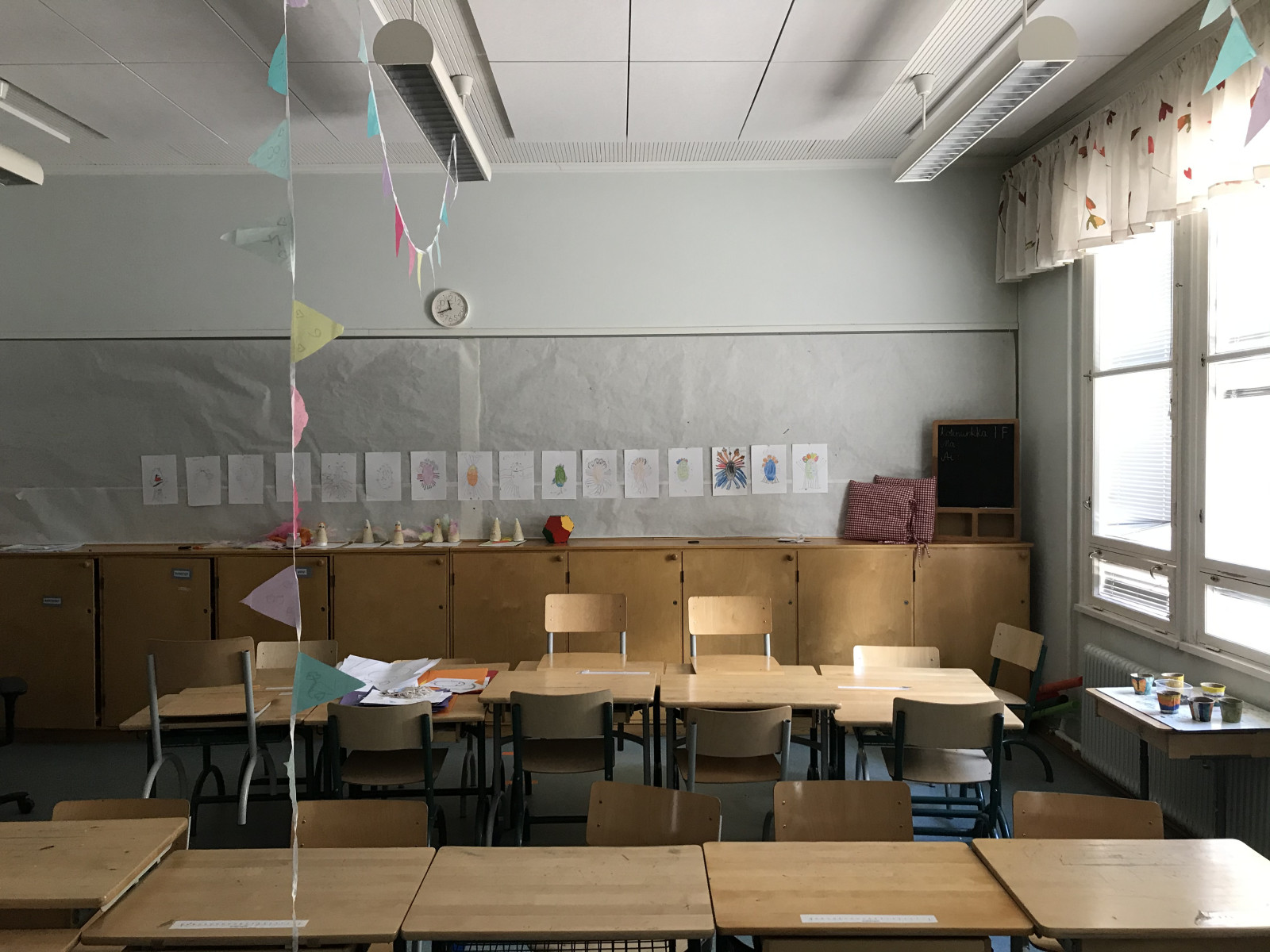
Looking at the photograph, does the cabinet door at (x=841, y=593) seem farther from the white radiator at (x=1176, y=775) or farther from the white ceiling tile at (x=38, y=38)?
the white ceiling tile at (x=38, y=38)

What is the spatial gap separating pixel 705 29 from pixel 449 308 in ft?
8.78

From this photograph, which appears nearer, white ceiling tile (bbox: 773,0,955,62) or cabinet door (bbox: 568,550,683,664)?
white ceiling tile (bbox: 773,0,955,62)

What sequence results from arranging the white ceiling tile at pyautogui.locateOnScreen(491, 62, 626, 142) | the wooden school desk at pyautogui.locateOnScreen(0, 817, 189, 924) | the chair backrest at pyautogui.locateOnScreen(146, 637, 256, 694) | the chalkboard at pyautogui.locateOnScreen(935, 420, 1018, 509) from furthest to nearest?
the chalkboard at pyautogui.locateOnScreen(935, 420, 1018, 509)
the white ceiling tile at pyautogui.locateOnScreen(491, 62, 626, 142)
the chair backrest at pyautogui.locateOnScreen(146, 637, 256, 694)
the wooden school desk at pyautogui.locateOnScreen(0, 817, 189, 924)

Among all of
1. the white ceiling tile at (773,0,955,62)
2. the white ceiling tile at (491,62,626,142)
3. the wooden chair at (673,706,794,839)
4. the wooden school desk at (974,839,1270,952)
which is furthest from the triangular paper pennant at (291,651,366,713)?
the white ceiling tile at (491,62,626,142)

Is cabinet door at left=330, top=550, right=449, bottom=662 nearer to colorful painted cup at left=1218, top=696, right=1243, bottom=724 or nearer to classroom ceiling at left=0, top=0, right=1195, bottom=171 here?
classroom ceiling at left=0, top=0, right=1195, bottom=171

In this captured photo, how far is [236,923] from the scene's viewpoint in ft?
6.39

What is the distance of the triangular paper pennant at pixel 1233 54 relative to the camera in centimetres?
179

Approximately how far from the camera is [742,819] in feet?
13.3

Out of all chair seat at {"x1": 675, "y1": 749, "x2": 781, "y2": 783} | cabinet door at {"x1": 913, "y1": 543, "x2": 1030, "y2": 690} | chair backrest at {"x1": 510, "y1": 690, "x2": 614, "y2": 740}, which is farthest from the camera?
cabinet door at {"x1": 913, "y1": 543, "x2": 1030, "y2": 690}

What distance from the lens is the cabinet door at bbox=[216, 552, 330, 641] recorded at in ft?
17.8

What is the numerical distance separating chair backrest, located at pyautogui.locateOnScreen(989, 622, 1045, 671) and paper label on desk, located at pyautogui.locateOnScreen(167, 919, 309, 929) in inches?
146

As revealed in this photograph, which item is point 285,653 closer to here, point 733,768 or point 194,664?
point 194,664

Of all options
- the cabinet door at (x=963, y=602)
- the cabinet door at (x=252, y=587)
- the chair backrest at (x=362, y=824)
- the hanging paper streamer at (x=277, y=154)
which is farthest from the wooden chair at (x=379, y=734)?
the cabinet door at (x=963, y=602)

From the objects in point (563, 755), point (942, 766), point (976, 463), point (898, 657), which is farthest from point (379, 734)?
point (976, 463)
